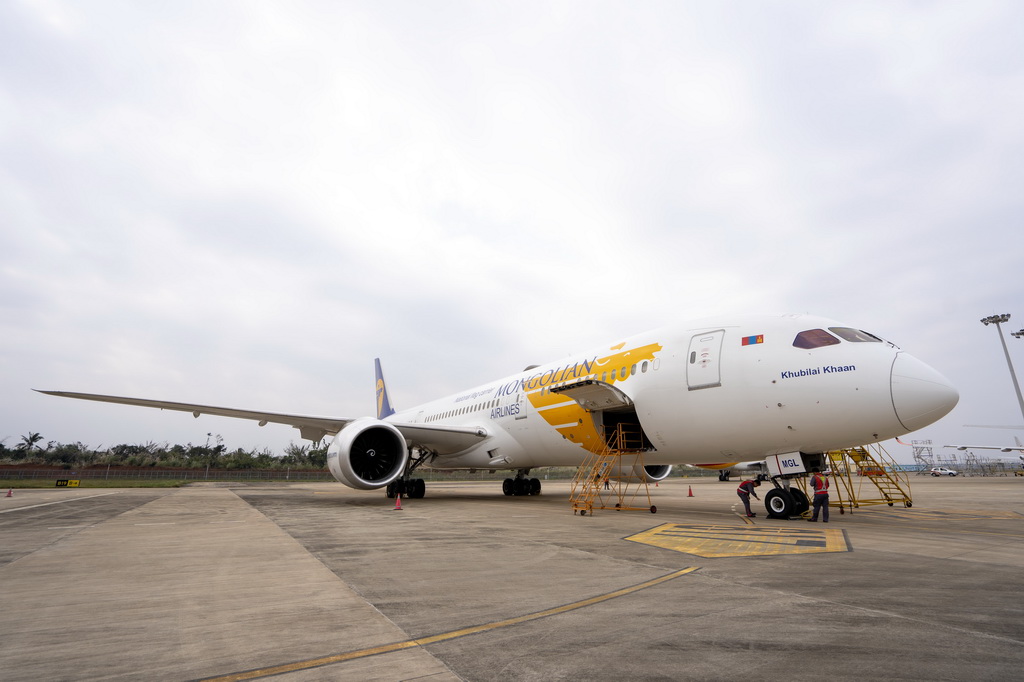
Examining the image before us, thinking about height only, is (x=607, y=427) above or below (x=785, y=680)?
above

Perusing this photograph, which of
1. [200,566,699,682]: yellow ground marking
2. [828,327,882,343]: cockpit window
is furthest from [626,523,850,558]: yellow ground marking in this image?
[828,327,882,343]: cockpit window

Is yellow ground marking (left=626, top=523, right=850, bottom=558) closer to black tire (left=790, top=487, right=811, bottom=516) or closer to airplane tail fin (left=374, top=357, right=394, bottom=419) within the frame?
black tire (left=790, top=487, right=811, bottom=516)

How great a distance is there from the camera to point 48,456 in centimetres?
5278

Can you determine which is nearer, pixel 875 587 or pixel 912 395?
pixel 875 587

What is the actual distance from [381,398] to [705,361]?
21.5 m

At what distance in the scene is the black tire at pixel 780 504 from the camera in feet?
30.1

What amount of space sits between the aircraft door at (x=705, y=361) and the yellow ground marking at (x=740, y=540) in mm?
2693

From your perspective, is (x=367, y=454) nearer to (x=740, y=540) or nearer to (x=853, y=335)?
(x=740, y=540)

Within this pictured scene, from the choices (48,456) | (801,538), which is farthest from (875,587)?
(48,456)

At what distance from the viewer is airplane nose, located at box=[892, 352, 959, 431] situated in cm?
785

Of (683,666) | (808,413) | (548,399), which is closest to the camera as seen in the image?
(683,666)

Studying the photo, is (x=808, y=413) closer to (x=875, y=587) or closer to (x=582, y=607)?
(x=875, y=587)

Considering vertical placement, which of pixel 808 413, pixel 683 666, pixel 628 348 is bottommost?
pixel 683 666

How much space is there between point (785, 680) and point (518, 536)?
514cm
